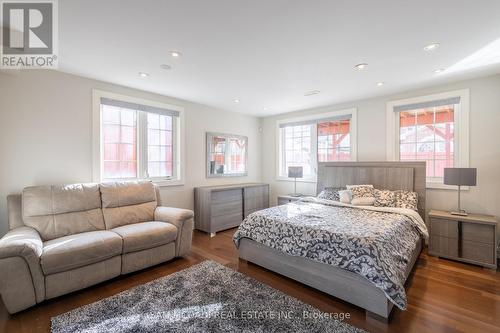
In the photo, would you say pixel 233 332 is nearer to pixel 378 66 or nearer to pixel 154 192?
pixel 154 192

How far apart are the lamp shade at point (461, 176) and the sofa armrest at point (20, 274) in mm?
4761

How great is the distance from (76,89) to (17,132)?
87 centimetres

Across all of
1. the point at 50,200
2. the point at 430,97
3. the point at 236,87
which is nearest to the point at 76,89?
the point at 50,200

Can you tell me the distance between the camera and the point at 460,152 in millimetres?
3359

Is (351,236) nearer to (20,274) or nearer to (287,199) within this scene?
(287,199)

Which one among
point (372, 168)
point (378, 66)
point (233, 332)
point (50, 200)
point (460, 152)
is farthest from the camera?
point (372, 168)

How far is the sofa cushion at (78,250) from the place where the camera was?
2093mm

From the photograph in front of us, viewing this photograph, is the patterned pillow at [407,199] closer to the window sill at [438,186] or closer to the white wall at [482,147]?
the window sill at [438,186]

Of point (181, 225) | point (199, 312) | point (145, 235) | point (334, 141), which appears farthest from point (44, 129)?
point (334, 141)

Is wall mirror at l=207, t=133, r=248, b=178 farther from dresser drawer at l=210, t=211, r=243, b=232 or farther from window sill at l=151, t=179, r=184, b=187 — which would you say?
dresser drawer at l=210, t=211, r=243, b=232

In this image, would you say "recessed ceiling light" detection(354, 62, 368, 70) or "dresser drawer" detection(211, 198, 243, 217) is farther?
"dresser drawer" detection(211, 198, 243, 217)

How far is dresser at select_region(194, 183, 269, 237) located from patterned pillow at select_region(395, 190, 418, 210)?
2696 millimetres

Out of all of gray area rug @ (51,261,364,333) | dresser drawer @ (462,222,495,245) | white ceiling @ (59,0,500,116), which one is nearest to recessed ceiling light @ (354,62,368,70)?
white ceiling @ (59,0,500,116)

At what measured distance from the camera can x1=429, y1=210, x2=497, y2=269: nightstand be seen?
9.11 ft
